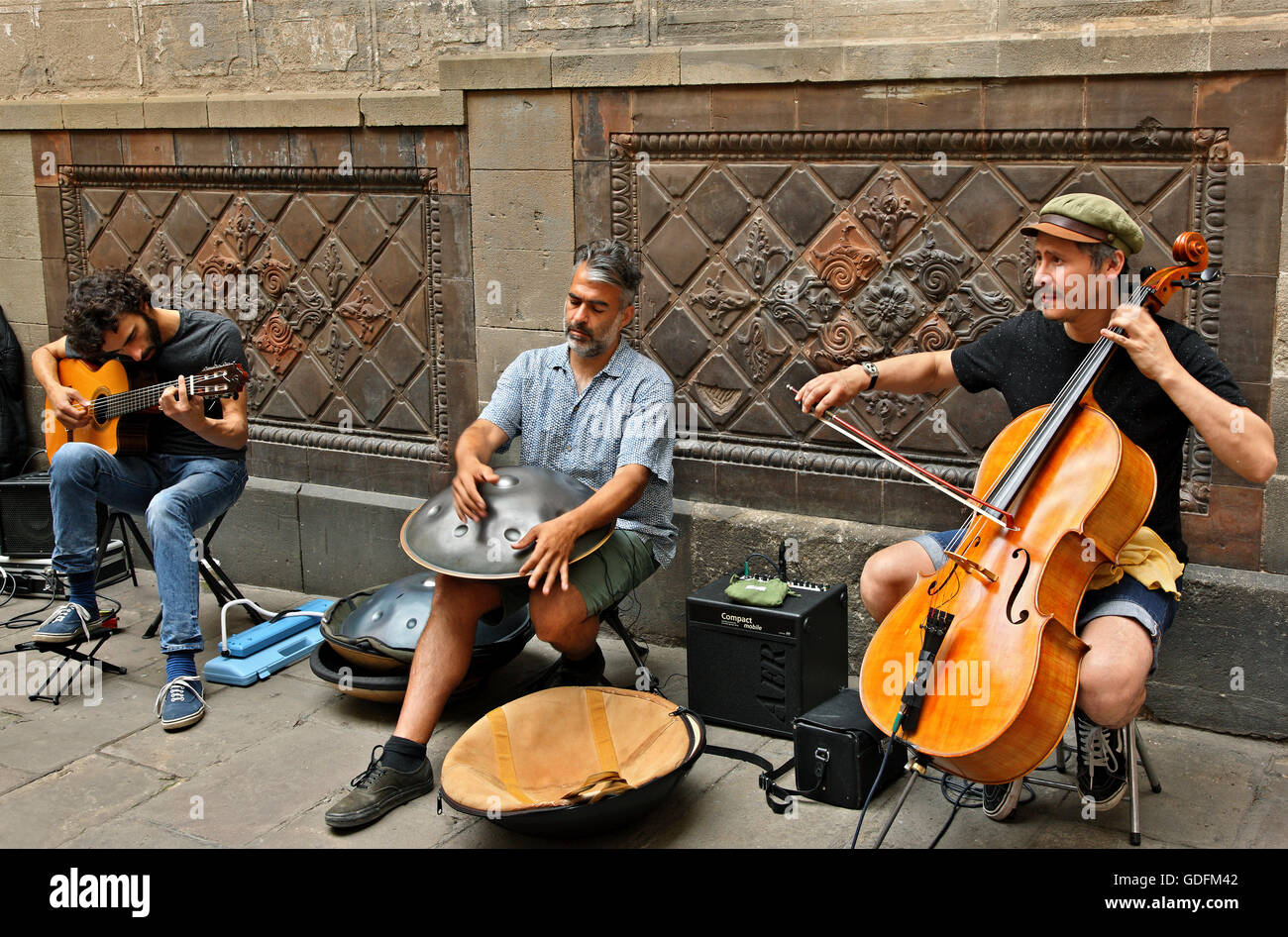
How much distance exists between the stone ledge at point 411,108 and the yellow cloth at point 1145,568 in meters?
3.27

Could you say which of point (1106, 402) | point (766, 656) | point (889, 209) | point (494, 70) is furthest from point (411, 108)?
point (1106, 402)

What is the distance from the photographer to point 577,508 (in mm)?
3924

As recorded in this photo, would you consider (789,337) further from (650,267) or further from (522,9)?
(522,9)

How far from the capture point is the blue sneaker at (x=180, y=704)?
4.43 m

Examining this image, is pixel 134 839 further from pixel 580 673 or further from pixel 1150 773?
pixel 1150 773

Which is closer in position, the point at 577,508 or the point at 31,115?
the point at 577,508

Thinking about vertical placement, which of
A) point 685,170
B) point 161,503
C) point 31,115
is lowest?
point 161,503

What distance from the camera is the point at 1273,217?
12.8 feet

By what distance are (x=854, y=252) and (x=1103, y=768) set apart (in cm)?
200

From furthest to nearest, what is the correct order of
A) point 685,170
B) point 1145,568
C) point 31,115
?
point 31,115
point 685,170
point 1145,568

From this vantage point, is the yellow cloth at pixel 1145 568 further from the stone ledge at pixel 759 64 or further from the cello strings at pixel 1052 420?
the stone ledge at pixel 759 64

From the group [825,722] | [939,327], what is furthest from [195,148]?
[825,722]

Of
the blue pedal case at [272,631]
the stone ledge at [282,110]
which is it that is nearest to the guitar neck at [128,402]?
the blue pedal case at [272,631]

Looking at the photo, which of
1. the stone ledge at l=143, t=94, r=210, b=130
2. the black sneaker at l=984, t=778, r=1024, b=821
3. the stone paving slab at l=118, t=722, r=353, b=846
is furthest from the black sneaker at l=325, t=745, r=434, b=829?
the stone ledge at l=143, t=94, r=210, b=130
